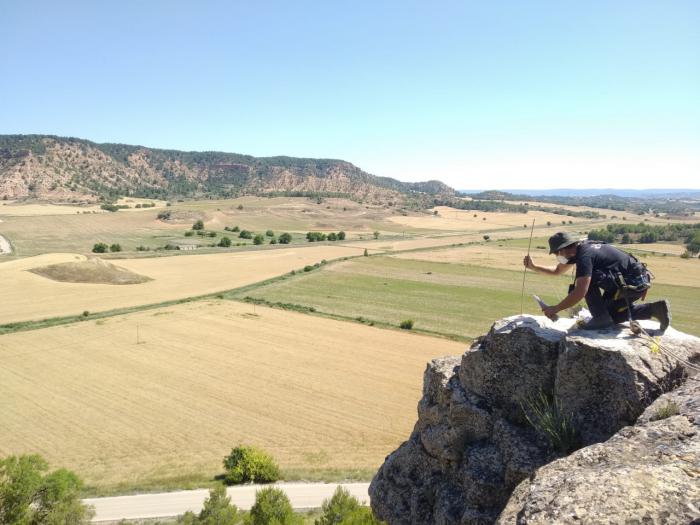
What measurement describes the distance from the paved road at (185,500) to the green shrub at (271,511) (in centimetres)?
450

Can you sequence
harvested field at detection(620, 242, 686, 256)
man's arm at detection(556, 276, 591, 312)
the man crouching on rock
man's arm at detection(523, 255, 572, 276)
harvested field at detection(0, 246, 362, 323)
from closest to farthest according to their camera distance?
man's arm at detection(556, 276, 591, 312) → the man crouching on rock → man's arm at detection(523, 255, 572, 276) → harvested field at detection(0, 246, 362, 323) → harvested field at detection(620, 242, 686, 256)

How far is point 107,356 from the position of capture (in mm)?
32312

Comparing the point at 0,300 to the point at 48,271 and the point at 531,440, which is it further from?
the point at 531,440

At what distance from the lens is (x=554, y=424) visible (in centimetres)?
635

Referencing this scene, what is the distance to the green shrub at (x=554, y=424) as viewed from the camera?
6.20m

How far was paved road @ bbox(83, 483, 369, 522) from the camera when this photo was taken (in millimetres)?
16250

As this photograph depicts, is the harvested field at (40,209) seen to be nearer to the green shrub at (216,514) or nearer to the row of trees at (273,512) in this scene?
the green shrub at (216,514)

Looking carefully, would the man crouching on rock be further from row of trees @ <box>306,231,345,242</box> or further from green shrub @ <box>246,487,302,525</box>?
row of trees @ <box>306,231,345,242</box>

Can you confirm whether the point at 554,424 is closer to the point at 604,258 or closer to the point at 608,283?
the point at 608,283

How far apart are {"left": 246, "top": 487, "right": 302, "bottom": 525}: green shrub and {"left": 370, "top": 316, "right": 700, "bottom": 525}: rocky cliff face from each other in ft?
14.8

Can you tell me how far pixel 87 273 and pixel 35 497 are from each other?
52.6m

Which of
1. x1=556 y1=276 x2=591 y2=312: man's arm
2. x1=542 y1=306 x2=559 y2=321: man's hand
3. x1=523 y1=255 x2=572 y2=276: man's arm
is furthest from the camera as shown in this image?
x1=523 y1=255 x2=572 y2=276: man's arm

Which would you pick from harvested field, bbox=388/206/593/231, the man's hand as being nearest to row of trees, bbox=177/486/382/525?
the man's hand

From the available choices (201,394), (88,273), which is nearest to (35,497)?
(201,394)
